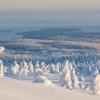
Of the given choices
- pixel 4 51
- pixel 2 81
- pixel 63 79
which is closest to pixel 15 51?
pixel 4 51

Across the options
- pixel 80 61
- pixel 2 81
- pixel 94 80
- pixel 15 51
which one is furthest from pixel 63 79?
pixel 15 51

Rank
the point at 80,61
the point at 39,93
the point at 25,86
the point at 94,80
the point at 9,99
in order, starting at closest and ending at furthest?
the point at 9,99, the point at 39,93, the point at 25,86, the point at 94,80, the point at 80,61

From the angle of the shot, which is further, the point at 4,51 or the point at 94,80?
the point at 4,51

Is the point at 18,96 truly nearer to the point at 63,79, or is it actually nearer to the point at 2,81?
the point at 2,81

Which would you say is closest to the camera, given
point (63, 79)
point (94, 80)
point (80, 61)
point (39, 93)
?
point (39, 93)

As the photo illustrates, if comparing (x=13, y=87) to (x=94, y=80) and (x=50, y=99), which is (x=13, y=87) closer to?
(x=50, y=99)

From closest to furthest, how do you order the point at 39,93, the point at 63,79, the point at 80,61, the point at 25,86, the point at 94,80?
the point at 39,93, the point at 25,86, the point at 94,80, the point at 63,79, the point at 80,61
